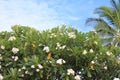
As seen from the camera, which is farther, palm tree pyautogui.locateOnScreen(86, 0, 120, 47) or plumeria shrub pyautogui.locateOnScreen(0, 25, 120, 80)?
palm tree pyautogui.locateOnScreen(86, 0, 120, 47)

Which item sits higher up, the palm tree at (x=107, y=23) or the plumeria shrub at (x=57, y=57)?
the palm tree at (x=107, y=23)

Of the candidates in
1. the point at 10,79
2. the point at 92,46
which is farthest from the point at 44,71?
the point at 92,46

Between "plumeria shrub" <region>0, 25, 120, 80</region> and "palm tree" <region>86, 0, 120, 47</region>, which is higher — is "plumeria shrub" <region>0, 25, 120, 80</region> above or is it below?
below

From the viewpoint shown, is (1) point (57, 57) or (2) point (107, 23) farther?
(2) point (107, 23)

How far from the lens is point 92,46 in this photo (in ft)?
29.2

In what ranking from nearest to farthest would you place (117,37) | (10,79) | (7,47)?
1. (10,79)
2. (7,47)
3. (117,37)

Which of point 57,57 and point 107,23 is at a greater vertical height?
point 107,23

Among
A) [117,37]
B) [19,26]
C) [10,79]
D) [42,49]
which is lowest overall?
[10,79]

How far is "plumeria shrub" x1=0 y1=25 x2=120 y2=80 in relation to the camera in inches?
327

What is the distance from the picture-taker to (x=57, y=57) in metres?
8.54

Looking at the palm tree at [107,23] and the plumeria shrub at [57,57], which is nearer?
the plumeria shrub at [57,57]

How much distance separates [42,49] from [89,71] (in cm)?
108

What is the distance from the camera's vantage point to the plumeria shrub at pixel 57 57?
27.2ft

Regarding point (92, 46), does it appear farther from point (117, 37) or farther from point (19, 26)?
point (117, 37)
